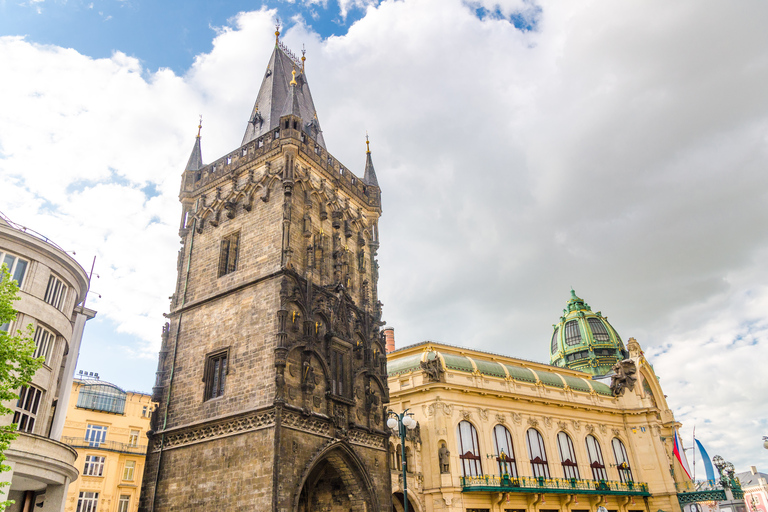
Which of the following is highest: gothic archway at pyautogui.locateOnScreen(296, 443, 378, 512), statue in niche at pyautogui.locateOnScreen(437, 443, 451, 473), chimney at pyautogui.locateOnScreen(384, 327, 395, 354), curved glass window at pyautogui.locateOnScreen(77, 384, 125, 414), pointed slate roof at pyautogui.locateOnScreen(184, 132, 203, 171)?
pointed slate roof at pyautogui.locateOnScreen(184, 132, 203, 171)

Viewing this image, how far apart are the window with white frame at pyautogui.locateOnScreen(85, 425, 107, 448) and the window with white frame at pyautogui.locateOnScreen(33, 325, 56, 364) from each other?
2022cm

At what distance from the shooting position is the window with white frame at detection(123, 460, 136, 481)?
4225cm

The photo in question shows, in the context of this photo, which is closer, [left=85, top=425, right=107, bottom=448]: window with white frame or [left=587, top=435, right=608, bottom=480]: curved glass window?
[left=85, top=425, right=107, bottom=448]: window with white frame

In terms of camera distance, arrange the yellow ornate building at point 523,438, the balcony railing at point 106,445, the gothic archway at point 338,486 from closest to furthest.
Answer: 1. the gothic archway at point 338,486
2. the yellow ornate building at point 523,438
3. the balcony railing at point 106,445

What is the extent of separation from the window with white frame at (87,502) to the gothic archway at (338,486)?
23.0 metres

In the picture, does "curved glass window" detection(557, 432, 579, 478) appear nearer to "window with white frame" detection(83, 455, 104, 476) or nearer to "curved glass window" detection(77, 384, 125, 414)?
"window with white frame" detection(83, 455, 104, 476)

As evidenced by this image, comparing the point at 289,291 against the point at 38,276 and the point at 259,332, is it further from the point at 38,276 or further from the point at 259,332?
the point at 38,276

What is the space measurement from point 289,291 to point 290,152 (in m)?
7.89

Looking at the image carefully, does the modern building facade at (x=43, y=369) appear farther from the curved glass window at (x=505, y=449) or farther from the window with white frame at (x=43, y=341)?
the curved glass window at (x=505, y=449)

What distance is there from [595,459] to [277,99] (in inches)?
1527

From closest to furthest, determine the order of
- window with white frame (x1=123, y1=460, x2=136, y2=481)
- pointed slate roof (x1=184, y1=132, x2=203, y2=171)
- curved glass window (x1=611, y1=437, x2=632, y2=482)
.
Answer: pointed slate roof (x1=184, y1=132, x2=203, y2=171) < window with white frame (x1=123, y1=460, x2=136, y2=481) < curved glass window (x1=611, y1=437, x2=632, y2=482)

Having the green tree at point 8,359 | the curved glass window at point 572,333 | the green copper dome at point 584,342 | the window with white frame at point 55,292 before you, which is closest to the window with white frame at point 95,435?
the window with white frame at point 55,292

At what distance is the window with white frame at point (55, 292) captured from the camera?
982 inches

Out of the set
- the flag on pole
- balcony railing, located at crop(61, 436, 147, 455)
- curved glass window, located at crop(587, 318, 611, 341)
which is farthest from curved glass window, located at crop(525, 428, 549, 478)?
balcony railing, located at crop(61, 436, 147, 455)
